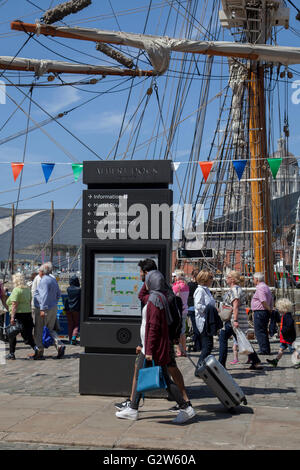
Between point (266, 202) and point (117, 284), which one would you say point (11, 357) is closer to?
point (117, 284)

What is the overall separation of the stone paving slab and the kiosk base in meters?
0.14

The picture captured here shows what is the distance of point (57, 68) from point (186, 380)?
54.7 feet

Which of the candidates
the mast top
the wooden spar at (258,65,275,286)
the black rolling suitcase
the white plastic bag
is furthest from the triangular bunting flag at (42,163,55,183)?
the black rolling suitcase

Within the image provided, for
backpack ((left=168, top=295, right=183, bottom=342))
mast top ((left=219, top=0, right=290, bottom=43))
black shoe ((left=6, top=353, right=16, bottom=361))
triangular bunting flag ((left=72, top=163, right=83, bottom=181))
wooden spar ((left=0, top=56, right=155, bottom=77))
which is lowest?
black shoe ((left=6, top=353, right=16, bottom=361))

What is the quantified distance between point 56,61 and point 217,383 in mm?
18889

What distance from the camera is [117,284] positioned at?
8.56 m

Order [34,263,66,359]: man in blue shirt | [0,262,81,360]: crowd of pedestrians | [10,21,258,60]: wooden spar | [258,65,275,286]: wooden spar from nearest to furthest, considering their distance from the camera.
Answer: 1. [0,262,81,360]: crowd of pedestrians
2. [34,263,66,359]: man in blue shirt
3. [10,21,258,60]: wooden spar
4. [258,65,275,286]: wooden spar

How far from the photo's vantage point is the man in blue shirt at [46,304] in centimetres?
1242

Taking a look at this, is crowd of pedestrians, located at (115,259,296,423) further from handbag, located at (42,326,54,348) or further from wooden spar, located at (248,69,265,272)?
wooden spar, located at (248,69,265,272)

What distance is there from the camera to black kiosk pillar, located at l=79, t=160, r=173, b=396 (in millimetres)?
8461

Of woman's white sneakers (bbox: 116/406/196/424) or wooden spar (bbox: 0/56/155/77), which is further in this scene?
wooden spar (bbox: 0/56/155/77)

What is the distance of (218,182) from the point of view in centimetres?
2973

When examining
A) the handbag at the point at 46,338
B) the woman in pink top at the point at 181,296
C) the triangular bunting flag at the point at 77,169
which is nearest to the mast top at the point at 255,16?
the triangular bunting flag at the point at 77,169

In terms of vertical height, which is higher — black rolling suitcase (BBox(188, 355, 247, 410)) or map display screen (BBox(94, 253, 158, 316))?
map display screen (BBox(94, 253, 158, 316))
